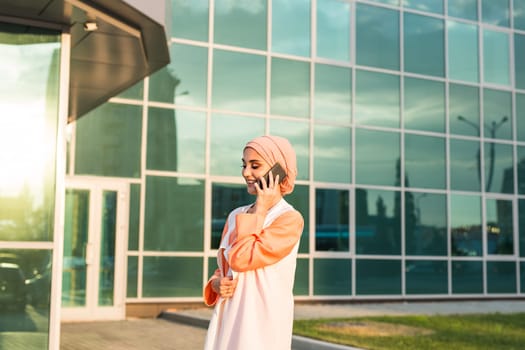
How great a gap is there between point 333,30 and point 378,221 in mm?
4839

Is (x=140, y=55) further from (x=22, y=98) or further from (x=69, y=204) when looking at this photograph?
(x=69, y=204)

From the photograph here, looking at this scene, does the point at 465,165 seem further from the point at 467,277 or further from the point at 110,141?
the point at 110,141

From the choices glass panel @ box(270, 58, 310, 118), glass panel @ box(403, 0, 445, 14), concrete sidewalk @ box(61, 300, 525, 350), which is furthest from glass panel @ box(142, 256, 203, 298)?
glass panel @ box(403, 0, 445, 14)

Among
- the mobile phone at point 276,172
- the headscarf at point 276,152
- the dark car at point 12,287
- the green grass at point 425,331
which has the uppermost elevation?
the headscarf at point 276,152

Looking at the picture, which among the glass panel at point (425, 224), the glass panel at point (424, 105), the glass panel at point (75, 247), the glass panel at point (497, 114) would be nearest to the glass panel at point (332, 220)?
the glass panel at point (425, 224)

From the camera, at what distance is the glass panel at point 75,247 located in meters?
15.0

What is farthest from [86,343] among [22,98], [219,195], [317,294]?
[317,294]

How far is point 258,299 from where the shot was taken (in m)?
3.05

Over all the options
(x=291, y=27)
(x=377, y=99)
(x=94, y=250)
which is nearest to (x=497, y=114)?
(x=377, y=99)

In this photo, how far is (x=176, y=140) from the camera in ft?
54.7

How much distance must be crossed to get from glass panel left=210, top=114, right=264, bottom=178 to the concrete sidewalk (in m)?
3.20

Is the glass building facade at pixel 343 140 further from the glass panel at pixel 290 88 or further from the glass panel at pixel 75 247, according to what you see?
the glass panel at pixel 75 247

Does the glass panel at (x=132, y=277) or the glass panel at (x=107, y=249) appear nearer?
the glass panel at (x=107, y=249)

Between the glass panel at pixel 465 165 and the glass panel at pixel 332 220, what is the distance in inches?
132
